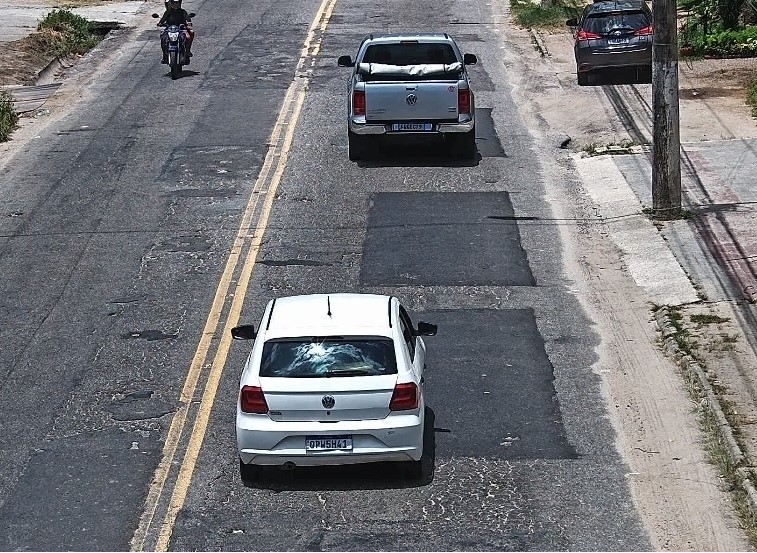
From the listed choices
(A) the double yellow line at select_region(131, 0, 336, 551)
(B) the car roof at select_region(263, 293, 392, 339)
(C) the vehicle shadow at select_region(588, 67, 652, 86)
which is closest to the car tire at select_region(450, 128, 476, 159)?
(A) the double yellow line at select_region(131, 0, 336, 551)

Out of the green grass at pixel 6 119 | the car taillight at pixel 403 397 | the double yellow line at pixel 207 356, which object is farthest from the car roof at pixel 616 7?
the car taillight at pixel 403 397

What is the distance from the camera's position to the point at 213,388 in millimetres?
14367

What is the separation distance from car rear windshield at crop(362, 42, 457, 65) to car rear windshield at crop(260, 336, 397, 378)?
12316mm

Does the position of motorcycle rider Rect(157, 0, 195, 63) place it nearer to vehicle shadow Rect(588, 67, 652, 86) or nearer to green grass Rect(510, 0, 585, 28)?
vehicle shadow Rect(588, 67, 652, 86)

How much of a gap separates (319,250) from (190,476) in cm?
730

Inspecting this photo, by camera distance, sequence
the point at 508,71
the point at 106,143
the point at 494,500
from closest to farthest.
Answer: the point at 494,500, the point at 106,143, the point at 508,71

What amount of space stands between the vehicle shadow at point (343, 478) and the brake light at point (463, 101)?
11432 millimetres

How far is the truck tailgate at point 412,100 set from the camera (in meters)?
22.9

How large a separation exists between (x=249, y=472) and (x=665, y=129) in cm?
1087

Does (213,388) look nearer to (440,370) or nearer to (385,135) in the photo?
(440,370)

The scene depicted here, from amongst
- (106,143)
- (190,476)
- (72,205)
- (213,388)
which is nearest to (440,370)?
(213,388)

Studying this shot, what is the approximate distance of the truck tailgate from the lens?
75.1 feet

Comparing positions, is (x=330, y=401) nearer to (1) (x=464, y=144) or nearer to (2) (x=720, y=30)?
(1) (x=464, y=144)

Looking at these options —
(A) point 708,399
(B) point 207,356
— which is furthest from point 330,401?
(A) point 708,399
